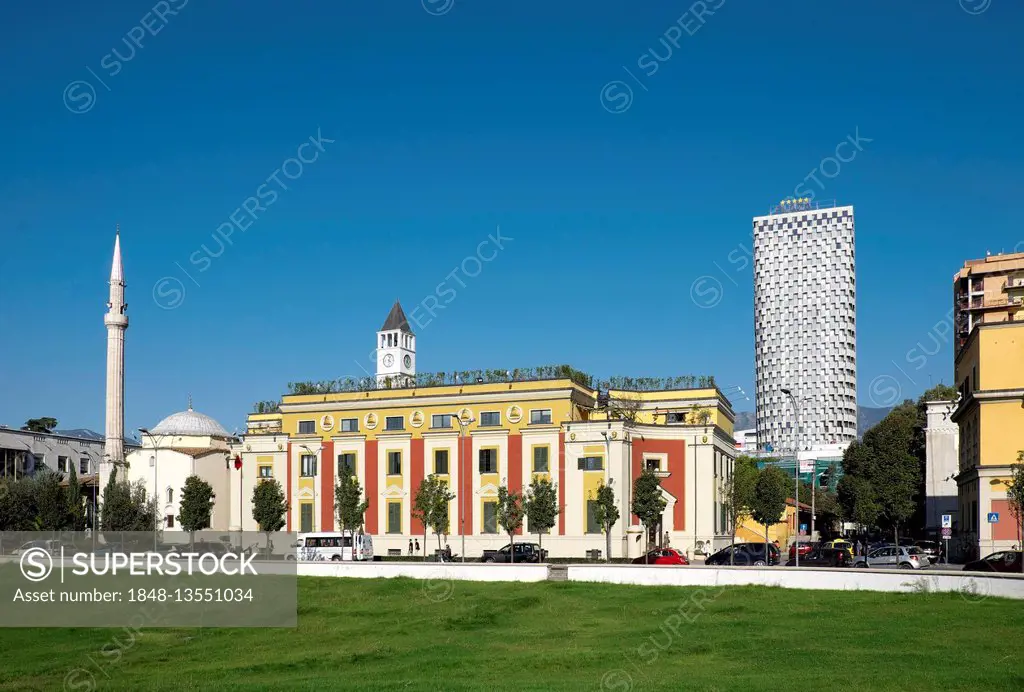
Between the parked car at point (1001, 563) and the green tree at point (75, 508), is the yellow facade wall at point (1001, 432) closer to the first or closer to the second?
the parked car at point (1001, 563)

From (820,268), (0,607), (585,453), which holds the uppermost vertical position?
(820,268)

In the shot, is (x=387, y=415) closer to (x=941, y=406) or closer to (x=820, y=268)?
(x=941, y=406)

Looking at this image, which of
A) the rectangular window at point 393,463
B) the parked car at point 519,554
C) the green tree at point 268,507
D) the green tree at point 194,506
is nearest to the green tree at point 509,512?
the parked car at point 519,554

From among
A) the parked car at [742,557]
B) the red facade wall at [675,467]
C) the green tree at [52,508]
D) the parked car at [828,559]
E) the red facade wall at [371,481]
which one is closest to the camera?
the parked car at [828,559]

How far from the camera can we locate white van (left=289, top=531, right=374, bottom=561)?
64.9 m

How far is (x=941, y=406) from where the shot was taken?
301 feet

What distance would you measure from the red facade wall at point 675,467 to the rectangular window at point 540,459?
5934 mm

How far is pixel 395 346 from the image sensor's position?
465 ft

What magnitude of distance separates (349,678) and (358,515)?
44611 mm

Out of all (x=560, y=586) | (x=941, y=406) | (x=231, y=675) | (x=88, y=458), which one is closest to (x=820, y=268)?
(x=941, y=406)

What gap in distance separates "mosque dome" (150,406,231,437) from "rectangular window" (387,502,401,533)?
69.8ft

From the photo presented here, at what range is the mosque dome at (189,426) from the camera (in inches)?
3455

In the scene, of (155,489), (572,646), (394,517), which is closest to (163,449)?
(155,489)

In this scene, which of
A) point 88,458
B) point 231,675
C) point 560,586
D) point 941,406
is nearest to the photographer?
point 231,675
